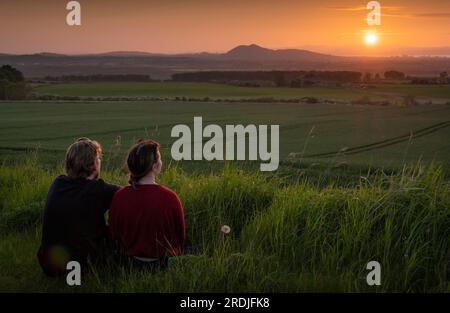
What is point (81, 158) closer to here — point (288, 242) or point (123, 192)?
point (123, 192)

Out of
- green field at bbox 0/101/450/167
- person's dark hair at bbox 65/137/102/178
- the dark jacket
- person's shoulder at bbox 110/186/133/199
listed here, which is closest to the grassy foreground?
the dark jacket

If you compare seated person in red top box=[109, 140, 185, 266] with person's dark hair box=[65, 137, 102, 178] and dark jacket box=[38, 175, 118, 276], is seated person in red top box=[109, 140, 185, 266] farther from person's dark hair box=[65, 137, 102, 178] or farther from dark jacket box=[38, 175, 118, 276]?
person's dark hair box=[65, 137, 102, 178]

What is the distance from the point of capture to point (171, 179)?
7.42 metres

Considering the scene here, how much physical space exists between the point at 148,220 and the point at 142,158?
19.8 inches

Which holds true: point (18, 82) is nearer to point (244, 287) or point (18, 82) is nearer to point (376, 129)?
point (376, 129)

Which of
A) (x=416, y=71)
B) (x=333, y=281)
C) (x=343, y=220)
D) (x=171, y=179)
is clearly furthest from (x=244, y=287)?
(x=416, y=71)

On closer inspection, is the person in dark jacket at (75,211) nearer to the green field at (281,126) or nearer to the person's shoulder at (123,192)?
the person's shoulder at (123,192)

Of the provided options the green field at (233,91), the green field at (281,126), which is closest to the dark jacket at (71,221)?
the green field at (281,126)

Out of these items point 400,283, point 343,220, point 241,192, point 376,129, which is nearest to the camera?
point 400,283

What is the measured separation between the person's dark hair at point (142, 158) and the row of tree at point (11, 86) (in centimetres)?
6073

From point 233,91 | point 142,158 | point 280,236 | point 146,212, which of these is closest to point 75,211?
point 146,212

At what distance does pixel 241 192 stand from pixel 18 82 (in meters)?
62.6

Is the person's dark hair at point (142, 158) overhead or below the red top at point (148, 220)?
overhead

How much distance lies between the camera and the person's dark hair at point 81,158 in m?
4.79
